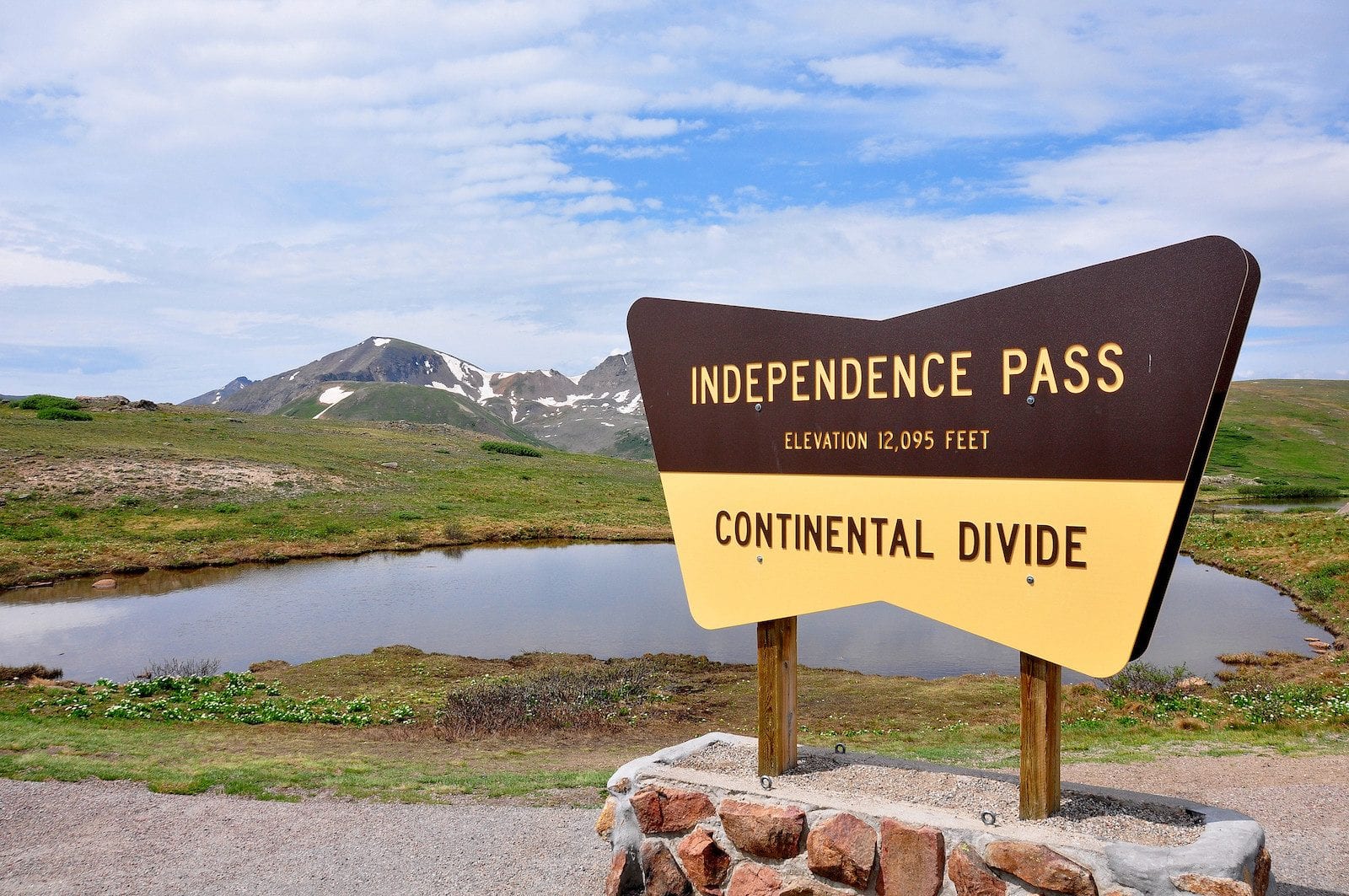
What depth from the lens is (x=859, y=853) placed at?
244 inches

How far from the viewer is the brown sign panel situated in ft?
17.9

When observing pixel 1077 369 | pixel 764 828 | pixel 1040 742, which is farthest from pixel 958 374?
pixel 764 828

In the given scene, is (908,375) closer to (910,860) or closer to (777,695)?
(777,695)

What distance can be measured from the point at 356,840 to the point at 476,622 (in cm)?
1804

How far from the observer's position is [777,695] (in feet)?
24.2

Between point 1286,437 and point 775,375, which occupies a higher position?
point 1286,437

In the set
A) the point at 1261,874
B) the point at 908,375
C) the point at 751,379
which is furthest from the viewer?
the point at 751,379

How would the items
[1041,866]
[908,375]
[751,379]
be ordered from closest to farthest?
1. [1041,866]
2. [908,375]
3. [751,379]

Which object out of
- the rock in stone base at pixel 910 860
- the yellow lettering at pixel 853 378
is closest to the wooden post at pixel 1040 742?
the rock in stone base at pixel 910 860

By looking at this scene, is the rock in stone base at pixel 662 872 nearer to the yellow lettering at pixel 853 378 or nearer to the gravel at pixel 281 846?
the gravel at pixel 281 846

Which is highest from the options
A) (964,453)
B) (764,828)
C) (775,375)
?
(775,375)

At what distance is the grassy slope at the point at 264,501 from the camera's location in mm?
38219

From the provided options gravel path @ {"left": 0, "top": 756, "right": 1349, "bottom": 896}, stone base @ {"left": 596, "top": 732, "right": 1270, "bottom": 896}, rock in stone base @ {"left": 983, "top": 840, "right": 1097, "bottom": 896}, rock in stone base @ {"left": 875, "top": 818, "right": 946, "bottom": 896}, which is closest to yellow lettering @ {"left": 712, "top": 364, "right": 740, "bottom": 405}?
stone base @ {"left": 596, "top": 732, "right": 1270, "bottom": 896}

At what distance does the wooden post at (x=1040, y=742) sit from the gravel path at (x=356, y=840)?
2.93 meters
